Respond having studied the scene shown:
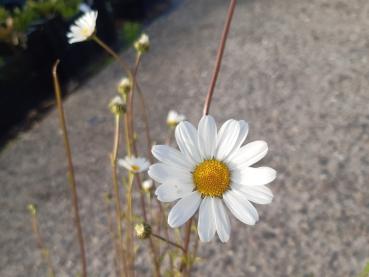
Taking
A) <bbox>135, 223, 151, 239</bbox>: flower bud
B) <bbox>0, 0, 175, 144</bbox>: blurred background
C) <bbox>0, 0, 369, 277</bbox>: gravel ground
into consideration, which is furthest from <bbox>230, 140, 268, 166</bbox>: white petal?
<bbox>0, 0, 175, 144</bbox>: blurred background

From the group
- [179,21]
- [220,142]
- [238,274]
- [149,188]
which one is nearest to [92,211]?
[238,274]

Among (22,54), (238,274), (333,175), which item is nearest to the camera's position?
(238,274)

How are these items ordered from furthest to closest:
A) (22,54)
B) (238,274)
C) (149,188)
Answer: (22,54) < (238,274) < (149,188)

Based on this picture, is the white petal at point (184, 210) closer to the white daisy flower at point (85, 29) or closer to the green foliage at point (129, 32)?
the white daisy flower at point (85, 29)

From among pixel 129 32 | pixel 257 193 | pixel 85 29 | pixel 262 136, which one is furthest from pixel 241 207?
pixel 129 32

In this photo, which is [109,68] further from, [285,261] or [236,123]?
[236,123]

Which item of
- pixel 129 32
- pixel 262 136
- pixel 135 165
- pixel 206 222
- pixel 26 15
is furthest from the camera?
pixel 129 32

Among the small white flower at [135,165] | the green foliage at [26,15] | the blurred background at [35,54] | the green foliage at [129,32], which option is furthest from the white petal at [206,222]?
the green foliage at [129,32]

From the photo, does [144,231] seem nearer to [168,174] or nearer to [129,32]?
[168,174]
